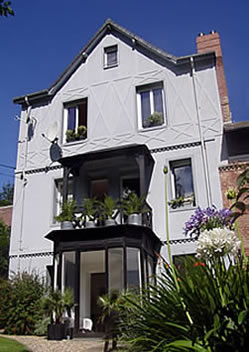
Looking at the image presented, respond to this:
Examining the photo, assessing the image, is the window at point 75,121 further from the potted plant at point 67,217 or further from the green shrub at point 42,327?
the green shrub at point 42,327

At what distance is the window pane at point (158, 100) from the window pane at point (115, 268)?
622cm

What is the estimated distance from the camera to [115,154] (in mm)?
13547

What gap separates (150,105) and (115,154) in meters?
3.15

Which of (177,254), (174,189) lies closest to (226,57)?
(174,189)

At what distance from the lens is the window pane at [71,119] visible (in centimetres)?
1656

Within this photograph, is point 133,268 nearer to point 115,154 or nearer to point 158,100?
point 115,154

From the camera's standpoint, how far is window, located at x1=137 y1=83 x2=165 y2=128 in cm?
1496

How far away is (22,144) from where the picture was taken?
17.1 m

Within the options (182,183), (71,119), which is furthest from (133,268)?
(71,119)

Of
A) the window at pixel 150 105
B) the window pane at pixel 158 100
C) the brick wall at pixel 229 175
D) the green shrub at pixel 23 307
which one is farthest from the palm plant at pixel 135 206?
the window pane at pixel 158 100

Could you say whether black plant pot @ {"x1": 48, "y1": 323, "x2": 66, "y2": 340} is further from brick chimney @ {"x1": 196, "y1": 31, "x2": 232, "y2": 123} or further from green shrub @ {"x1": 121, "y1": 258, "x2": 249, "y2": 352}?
brick chimney @ {"x1": 196, "y1": 31, "x2": 232, "y2": 123}

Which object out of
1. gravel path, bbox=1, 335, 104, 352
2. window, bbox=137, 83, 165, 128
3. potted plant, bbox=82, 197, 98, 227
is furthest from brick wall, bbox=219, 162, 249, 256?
gravel path, bbox=1, 335, 104, 352

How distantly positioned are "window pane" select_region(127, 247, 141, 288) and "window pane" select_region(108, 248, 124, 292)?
0.24 m

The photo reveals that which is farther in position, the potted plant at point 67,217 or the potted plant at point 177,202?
the potted plant at point 177,202
